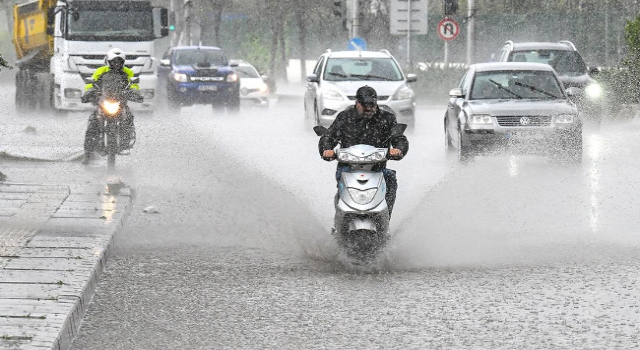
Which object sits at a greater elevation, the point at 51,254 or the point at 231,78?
the point at 231,78

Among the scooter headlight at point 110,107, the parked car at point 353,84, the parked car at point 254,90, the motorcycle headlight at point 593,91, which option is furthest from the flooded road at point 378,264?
the parked car at point 254,90

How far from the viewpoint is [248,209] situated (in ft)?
45.7

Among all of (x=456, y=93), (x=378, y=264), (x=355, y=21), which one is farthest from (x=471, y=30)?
(x=378, y=264)

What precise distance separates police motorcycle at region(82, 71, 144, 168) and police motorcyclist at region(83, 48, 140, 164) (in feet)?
0.13

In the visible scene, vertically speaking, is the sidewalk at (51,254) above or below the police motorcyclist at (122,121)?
below

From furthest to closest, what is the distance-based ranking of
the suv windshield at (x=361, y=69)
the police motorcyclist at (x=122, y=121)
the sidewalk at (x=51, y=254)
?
the suv windshield at (x=361, y=69)
the police motorcyclist at (x=122, y=121)
the sidewalk at (x=51, y=254)

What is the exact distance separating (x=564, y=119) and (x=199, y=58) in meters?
17.4

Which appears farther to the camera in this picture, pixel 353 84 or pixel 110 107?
pixel 353 84

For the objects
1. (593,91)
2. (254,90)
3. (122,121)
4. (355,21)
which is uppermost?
(355,21)

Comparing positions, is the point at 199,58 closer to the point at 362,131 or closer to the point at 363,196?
the point at 362,131

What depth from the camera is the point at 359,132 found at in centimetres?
1048

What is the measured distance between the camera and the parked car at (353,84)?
26.0 meters

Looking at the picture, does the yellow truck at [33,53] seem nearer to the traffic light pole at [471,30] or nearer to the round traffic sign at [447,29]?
the round traffic sign at [447,29]

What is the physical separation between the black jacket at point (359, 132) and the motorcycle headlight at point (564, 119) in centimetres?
880
